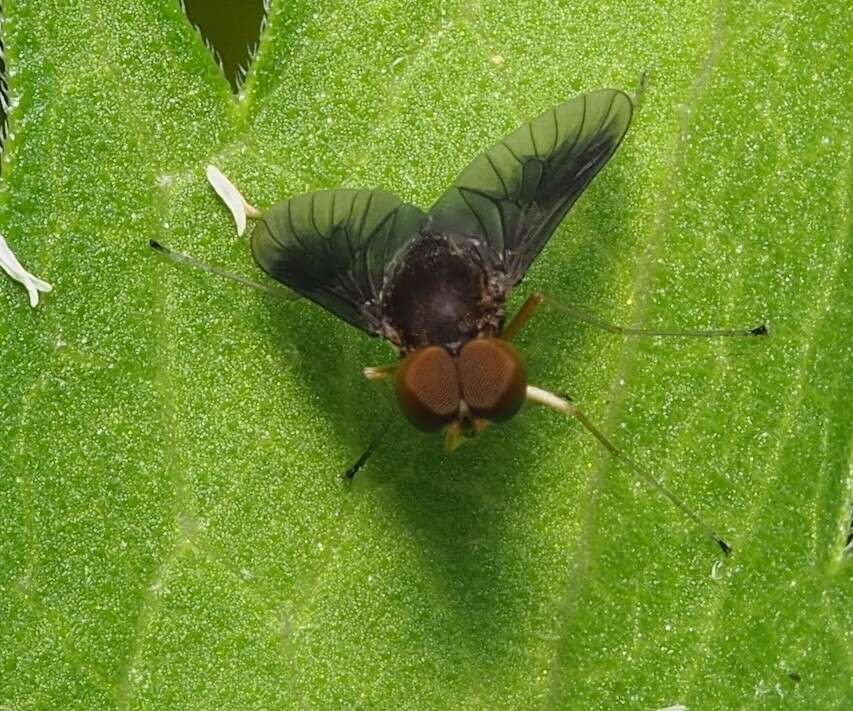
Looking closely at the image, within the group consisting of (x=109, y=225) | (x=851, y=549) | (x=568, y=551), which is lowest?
(x=851, y=549)

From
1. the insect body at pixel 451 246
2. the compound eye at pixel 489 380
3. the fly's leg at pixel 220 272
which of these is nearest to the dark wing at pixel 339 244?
the insect body at pixel 451 246

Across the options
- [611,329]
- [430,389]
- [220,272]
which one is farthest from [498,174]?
[220,272]

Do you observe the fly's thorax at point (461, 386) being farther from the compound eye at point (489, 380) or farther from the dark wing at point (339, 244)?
the dark wing at point (339, 244)

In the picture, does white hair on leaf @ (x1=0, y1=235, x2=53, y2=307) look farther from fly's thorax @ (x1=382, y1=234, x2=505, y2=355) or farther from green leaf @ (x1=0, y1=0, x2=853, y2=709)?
fly's thorax @ (x1=382, y1=234, x2=505, y2=355)

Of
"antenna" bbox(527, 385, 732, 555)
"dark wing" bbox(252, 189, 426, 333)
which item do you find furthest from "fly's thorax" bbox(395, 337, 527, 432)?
"dark wing" bbox(252, 189, 426, 333)

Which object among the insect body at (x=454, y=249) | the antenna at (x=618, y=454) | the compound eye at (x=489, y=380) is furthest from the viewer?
the antenna at (x=618, y=454)

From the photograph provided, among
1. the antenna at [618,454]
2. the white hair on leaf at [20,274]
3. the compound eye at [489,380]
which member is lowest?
the antenna at [618,454]

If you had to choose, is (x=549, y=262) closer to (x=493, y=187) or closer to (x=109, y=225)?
(x=493, y=187)

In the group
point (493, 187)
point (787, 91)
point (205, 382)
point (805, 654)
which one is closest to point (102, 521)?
point (205, 382)
